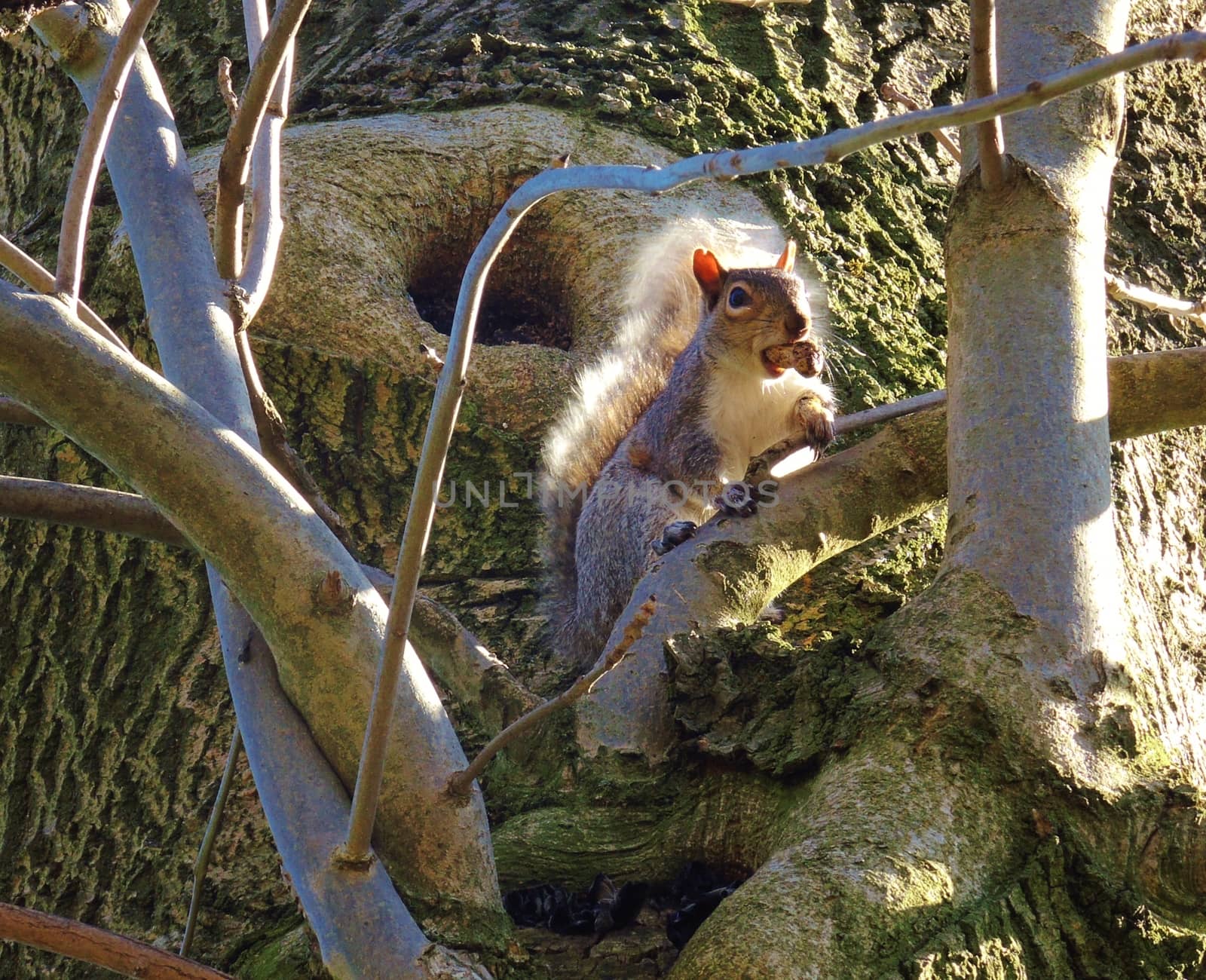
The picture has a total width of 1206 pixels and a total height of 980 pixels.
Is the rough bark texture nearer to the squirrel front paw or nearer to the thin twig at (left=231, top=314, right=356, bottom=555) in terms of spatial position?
the squirrel front paw

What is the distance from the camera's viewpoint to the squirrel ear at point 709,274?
257cm

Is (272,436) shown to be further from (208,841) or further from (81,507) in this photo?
(208,841)

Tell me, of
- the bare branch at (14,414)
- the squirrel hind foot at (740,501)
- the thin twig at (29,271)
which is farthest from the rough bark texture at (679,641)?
the thin twig at (29,271)

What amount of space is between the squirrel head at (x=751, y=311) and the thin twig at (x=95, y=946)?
5.35 feet

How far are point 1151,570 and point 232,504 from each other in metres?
1.13

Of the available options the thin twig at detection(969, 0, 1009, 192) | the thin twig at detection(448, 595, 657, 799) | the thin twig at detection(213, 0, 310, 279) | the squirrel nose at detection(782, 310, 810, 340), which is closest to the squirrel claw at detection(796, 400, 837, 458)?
the squirrel nose at detection(782, 310, 810, 340)

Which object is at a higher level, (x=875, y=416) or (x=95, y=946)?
(x=875, y=416)

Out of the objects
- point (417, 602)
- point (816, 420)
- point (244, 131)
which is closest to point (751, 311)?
point (816, 420)

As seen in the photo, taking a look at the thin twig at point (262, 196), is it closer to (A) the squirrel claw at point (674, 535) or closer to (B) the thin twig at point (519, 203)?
(B) the thin twig at point (519, 203)

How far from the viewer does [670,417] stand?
256cm

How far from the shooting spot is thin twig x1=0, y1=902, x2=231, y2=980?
838 millimetres

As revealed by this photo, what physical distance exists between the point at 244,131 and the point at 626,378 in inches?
55.6

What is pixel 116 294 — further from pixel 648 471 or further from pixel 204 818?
pixel 648 471

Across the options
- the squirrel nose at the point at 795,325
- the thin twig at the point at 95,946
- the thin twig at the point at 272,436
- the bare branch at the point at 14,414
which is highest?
the squirrel nose at the point at 795,325
